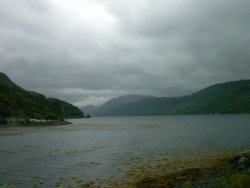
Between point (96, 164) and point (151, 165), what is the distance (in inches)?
340

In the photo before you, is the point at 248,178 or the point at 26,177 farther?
the point at 26,177

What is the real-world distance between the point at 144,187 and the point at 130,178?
17.6 ft

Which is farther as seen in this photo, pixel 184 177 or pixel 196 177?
pixel 184 177

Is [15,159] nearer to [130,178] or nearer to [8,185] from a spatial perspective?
[8,185]

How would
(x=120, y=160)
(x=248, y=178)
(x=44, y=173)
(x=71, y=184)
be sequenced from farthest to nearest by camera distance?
1. (x=120, y=160)
2. (x=44, y=173)
3. (x=71, y=184)
4. (x=248, y=178)

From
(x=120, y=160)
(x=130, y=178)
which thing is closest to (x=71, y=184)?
(x=130, y=178)

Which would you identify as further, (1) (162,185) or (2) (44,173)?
(2) (44,173)

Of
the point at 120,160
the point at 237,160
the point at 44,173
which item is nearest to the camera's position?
the point at 237,160

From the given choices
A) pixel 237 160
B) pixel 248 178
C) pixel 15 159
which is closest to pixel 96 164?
pixel 15 159

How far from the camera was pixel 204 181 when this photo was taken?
29656 mm

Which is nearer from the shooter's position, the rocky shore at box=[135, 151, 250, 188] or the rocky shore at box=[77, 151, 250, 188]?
the rocky shore at box=[77, 151, 250, 188]

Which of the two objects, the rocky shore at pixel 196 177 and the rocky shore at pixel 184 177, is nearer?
the rocky shore at pixel 184 177

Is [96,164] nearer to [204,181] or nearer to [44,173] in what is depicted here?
[44,173]

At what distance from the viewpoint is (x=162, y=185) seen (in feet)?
99.2
